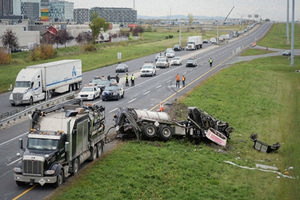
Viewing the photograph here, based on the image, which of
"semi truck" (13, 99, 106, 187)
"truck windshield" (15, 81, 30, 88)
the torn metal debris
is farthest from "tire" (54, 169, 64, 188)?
"truck windshield" (15, 81, 30, 88)

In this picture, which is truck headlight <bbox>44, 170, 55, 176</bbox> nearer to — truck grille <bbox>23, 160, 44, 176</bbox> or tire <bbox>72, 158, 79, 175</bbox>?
truck grille <bbox>23, 160, 44, 176</bbox>

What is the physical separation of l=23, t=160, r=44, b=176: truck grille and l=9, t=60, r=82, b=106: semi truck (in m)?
23.0

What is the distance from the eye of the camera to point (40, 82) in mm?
40656

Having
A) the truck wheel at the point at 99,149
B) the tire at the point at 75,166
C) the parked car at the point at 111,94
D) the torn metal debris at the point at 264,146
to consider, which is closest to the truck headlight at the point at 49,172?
the tire at the point at 75,166

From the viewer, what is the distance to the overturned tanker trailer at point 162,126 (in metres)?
25.0

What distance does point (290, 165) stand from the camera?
23031mm

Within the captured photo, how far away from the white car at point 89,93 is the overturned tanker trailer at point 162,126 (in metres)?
16.1

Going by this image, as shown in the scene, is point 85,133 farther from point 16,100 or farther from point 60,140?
point 16,100

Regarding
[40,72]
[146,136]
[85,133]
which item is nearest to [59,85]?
[40,72]

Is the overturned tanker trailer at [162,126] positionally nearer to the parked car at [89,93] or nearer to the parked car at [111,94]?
the parked car at [111,94]

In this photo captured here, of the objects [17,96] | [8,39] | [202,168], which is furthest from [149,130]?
[8,39]

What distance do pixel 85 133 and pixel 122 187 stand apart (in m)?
3.21

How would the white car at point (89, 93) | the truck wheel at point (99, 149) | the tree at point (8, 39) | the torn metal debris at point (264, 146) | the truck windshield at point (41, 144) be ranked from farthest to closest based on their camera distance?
1. the tree at point (8, 39)
2. the white car at point (89, 93)
3. the torn metal debris at point (264, 146)
4. the truck wheel at point (99, 149)
5. the truck windshield at point (41, 144)

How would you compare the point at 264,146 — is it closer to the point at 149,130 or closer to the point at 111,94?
the point at 149,130
